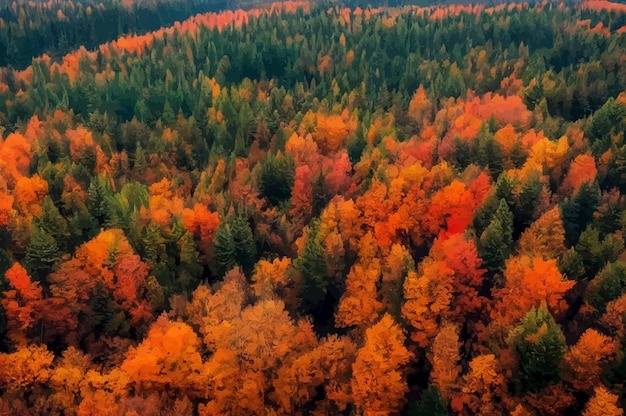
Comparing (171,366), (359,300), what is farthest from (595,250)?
(171,366)

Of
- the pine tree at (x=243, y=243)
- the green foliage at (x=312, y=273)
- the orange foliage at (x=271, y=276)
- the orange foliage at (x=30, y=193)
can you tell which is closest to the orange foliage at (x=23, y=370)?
the orange foliage at (x=271, y=276)

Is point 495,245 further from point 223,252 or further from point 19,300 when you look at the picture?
point 19,300

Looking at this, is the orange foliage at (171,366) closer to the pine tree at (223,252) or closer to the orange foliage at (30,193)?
the pine tree at (223,252)

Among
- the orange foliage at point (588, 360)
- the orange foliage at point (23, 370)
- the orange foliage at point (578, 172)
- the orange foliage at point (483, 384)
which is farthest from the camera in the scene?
the orange foliage at point (578, 172)

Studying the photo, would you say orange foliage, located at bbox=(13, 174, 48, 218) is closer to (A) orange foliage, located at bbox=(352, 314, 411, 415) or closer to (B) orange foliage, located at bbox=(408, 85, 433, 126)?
(A) orange foliage, located at bbox=(352, 314, 411, 415)

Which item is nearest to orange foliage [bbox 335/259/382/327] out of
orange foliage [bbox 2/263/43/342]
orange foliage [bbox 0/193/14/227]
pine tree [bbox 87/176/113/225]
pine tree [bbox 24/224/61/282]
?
pine tree [bbox 24/224/61/282]
